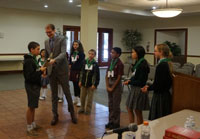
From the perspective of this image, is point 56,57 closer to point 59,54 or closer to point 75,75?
point 59,54

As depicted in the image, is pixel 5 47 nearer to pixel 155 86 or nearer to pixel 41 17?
pixel 41 17

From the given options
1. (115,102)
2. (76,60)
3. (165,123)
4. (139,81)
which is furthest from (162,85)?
(76,60)

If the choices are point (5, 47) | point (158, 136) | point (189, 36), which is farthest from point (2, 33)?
point (158, 136)

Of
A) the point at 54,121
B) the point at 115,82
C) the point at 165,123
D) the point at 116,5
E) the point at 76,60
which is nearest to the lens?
the point at 165,123

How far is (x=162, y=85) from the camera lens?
9.84ft

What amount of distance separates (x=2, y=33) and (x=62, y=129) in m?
7.72

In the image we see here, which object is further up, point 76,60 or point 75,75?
point 76,60

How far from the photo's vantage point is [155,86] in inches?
120

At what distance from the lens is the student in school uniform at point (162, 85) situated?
2.99 metres

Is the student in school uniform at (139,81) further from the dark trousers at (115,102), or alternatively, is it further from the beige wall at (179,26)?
the beige wall at (179,26)

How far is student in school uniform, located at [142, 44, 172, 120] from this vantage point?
299 centimetres

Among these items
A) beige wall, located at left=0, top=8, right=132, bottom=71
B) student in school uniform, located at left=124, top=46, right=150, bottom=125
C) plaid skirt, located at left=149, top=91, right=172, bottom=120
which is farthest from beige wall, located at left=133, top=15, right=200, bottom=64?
plaid skirt, located at left=149, top=91, right=172, bottom=120

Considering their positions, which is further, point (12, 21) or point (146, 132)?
point (12, 21)

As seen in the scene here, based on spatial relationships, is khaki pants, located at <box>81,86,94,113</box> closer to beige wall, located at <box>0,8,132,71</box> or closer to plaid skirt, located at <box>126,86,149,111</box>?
plaid skirt, located at <box>126,86,149,111</box>
